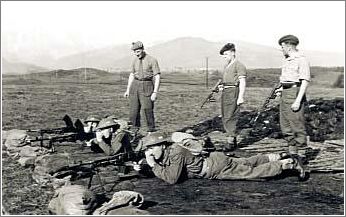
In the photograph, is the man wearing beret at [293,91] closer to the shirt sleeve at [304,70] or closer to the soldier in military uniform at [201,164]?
the shirt sleeve at [304,70]

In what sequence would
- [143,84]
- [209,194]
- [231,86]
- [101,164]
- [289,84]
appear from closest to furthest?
1. [209,194]
2. [101,164]
3. [289,84]
4. [231,86]
5. [143,84]

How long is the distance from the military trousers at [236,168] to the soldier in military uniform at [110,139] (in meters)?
1.19

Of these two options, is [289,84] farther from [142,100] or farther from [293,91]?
[142,100]

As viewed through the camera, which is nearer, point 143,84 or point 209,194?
point 209,194

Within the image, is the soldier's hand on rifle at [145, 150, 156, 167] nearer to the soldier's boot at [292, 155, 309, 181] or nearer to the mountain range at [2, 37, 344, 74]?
the soldier's boot at [292, 155, 309, 181]

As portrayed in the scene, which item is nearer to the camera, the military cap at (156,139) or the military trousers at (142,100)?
the military cap at (156,139)

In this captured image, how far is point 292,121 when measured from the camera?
757 centimetres

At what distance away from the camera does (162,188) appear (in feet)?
21.7

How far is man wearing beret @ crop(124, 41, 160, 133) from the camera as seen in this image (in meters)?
8.57

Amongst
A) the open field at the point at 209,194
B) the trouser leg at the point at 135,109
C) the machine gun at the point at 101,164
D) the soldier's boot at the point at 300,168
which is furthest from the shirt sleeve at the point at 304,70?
the trouser leg at the point at 135,109

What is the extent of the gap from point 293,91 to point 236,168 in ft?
4.77

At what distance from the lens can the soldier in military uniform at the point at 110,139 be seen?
7.19 meters

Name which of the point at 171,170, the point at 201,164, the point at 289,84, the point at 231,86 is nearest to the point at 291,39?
the point at 289,84

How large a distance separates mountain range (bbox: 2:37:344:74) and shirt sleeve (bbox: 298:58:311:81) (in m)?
2.05
